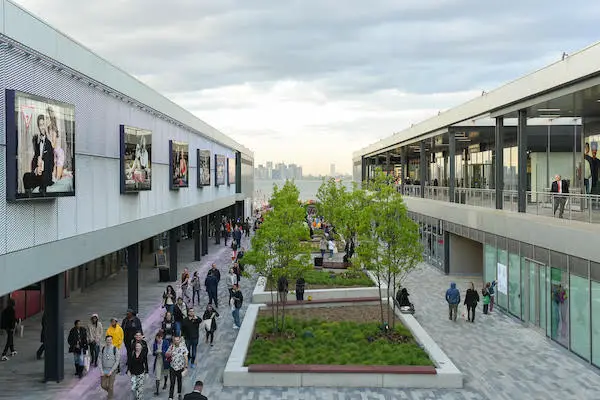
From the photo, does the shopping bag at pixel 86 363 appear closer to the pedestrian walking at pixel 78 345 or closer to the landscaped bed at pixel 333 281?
the pedestrian walking at pixel 78 345

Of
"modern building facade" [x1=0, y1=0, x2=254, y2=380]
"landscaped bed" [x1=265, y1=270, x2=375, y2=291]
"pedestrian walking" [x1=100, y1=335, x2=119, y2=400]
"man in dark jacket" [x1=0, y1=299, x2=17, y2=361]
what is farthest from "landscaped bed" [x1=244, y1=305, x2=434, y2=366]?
"man in dark jacket" [x1=0, y1=299, x2=17, y2=361]

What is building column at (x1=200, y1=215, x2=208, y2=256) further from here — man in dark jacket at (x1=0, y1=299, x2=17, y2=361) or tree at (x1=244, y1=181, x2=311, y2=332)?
man in dark jacket at (x1=0, y1=299, x2=17, y2=361)

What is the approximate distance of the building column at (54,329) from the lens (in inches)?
541

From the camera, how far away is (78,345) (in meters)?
14.2

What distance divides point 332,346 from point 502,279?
925 cm

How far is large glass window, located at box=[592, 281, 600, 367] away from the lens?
49.4 ft

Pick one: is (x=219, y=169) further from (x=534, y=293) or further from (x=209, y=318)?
(x=534, y=293)

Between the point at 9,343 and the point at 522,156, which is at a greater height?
the point at 522,156

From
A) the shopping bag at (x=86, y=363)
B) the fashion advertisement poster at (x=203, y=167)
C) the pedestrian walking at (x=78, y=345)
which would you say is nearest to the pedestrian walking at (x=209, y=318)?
the shopping bag at (x=86, y=363)

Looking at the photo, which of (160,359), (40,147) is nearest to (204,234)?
(160,359)

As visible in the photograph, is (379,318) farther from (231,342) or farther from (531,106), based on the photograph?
(531,106)

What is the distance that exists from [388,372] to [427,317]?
7.94 meters

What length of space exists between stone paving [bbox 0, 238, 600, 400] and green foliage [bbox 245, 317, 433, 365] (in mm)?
1101

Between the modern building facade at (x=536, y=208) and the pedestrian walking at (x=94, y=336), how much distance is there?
13.0 meters
